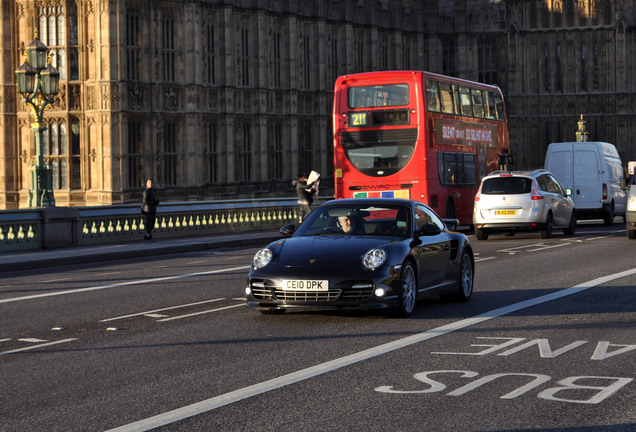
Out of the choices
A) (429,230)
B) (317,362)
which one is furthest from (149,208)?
(317,362)

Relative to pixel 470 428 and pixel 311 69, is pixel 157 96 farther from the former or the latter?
pixel 470 428

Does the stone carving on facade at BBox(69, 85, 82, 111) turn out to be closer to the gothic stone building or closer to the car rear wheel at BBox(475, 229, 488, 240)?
the gothic stone building

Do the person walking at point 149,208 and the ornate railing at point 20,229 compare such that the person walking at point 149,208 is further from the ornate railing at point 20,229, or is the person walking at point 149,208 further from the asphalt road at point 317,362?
the asphalt road at point 317,362

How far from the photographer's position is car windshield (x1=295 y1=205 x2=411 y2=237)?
14477 millimetres

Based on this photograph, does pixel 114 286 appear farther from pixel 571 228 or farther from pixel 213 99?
pixel 213 99

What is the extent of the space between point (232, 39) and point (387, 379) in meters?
43.9

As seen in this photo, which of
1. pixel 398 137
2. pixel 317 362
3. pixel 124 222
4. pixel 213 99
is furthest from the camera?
pixel 213 99

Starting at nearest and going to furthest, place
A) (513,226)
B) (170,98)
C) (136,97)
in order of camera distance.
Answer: (513,226) < (136,97) < (170,98)

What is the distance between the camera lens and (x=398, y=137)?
31906 mm

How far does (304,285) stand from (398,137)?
19.1 meters

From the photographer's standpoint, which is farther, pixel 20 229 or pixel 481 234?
pixel 481 234

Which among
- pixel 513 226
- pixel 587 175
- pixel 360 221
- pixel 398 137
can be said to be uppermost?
pixel 398 137

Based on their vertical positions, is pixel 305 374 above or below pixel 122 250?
below

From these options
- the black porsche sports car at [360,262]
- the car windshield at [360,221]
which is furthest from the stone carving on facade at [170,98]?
the car windshield at [360,221]
